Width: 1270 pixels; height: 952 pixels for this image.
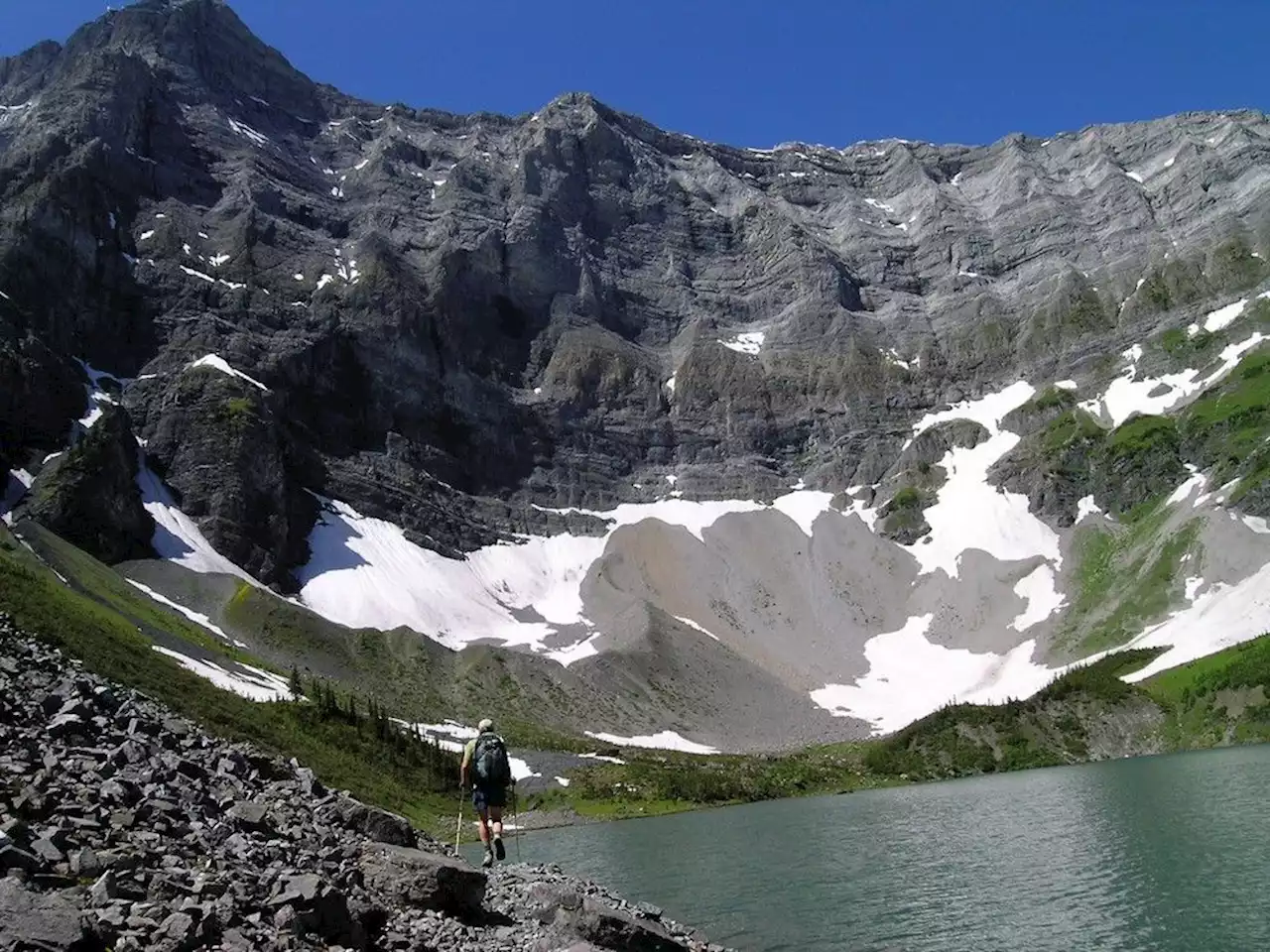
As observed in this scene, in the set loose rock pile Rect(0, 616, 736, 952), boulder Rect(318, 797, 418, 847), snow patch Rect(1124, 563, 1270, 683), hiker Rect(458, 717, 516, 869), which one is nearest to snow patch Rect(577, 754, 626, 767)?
snow patch Rect(1124, 563, 1270, 683)

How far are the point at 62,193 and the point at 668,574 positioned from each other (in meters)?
140

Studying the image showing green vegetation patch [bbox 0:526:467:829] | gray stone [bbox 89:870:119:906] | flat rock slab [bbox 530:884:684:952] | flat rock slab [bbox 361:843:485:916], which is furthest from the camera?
green vegetation patch [bbox 0:526:467:829]

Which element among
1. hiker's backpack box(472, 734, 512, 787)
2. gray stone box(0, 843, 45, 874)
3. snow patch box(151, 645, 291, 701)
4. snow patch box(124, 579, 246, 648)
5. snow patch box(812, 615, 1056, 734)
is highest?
snow patch box(124, 579, 246, 648)

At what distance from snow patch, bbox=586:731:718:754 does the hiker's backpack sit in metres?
116

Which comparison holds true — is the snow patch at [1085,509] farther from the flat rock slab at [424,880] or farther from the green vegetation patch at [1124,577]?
the flat rock slab at [424,880]

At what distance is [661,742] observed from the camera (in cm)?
13875

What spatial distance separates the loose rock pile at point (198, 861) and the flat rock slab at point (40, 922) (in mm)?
17

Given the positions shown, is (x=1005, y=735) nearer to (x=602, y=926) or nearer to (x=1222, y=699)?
(x=1222, y=699)

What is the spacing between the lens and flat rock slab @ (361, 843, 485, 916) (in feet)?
58.2

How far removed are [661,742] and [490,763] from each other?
120 metres

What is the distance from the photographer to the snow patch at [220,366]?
18938 centimetres

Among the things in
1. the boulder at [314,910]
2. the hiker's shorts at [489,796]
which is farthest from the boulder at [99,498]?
the boulder at [314,910]

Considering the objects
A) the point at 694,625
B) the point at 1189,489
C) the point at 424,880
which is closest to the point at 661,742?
the point at 694,625

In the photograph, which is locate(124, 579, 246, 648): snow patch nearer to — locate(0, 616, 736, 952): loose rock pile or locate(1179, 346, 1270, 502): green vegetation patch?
locate(0, 616, 736, 952): loose rock pile
